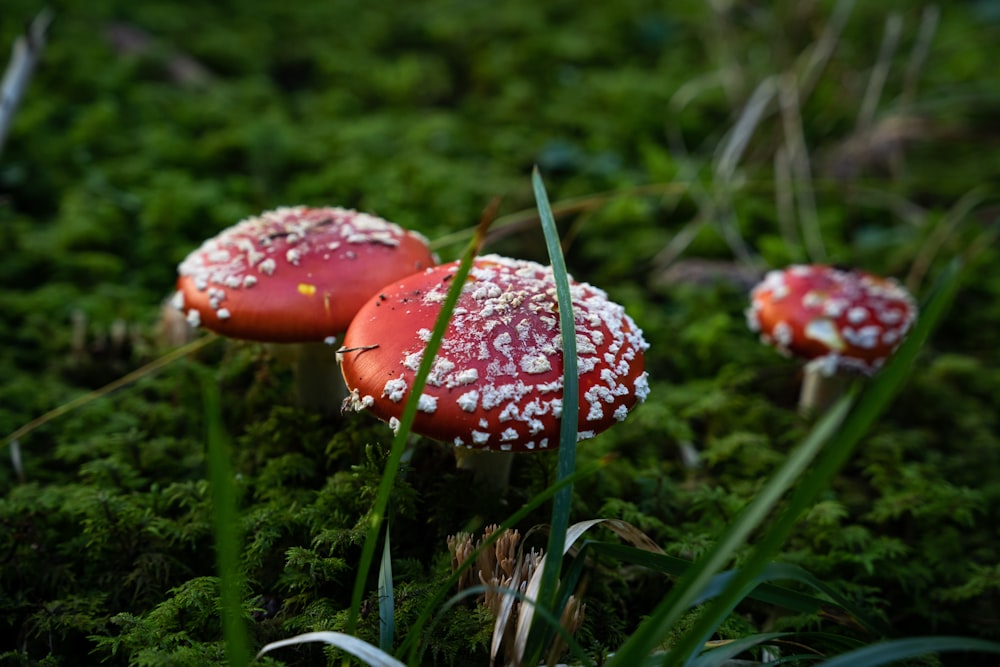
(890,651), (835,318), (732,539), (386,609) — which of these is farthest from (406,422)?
(835,318)

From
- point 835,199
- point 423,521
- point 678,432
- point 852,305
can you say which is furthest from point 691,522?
point 835,199

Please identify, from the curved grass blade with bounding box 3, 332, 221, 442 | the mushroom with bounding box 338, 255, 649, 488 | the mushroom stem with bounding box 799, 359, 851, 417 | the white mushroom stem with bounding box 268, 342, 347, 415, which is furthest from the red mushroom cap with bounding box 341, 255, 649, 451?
the mushroom stem with bounding box 799, 359, 851, 417

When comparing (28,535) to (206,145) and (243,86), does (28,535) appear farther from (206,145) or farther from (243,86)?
(243,86)

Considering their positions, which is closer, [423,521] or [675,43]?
[423,521]

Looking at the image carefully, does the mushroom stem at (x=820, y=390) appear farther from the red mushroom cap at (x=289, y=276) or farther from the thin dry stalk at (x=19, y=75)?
the thin dry stalk at (x=19, y=75)

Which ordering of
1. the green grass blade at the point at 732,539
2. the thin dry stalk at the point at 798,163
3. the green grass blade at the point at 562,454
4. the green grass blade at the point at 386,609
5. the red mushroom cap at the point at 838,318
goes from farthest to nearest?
Answer: 1. the thin dry stalk at the point at 798,163
2. the red mushroom cap at the point at 838,318
3. the green grass blade at the point at 386,609
4. the green grass blade at the point at 562,454
5. the green grass blade at the point at 732,539

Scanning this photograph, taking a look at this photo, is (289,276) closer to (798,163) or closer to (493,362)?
(493,362)

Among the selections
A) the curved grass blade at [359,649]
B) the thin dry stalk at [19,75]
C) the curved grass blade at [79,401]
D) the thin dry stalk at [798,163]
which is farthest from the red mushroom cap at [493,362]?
the thin dry stalk at [798,163]
